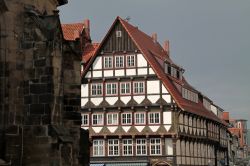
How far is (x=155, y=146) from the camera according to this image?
40656mm

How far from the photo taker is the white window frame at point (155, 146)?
133ft

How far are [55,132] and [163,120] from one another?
98.8ft

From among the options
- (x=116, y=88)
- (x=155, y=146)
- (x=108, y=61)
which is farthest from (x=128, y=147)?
(x=108, y=61)

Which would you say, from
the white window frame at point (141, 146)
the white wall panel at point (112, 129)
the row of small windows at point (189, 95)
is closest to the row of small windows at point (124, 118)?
the white wall panel at point (112, 129)

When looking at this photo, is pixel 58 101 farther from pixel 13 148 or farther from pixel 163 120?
pixel 163 120

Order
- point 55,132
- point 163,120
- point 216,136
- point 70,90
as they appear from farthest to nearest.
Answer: point 216,136, point 163,120, point 70,90, point 55,132

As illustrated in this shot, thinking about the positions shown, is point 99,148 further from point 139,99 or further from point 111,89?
point 139,99

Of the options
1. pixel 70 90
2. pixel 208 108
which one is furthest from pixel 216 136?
pixel 70 90

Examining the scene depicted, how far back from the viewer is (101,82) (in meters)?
42.3

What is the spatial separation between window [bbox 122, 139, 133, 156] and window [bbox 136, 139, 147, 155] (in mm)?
483

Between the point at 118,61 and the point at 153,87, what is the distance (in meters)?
3.66

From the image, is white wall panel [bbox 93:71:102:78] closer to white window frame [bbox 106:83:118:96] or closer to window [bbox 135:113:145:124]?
white window frame [bbox 106:83:118:96]

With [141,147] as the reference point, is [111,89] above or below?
above

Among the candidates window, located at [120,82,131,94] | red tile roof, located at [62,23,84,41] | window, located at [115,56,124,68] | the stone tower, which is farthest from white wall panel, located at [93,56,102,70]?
the stone tower
